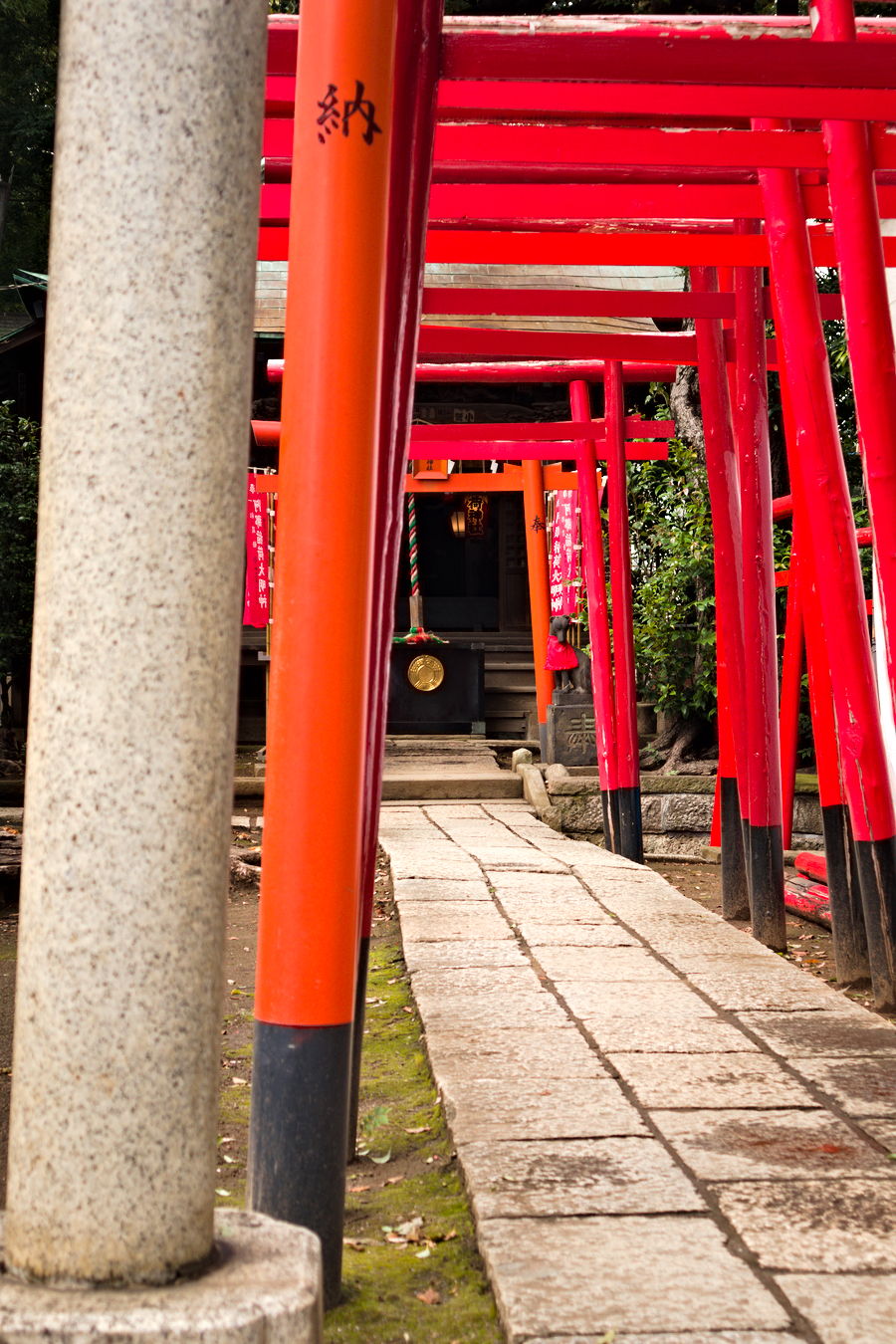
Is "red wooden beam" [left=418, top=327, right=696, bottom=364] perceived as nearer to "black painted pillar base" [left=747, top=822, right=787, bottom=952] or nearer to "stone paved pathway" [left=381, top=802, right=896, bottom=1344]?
"black painted pillar base" [left=747, top=822, right=787, bottom=952]

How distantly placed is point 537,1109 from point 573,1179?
1.38ft

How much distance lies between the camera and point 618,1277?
6.50 ft

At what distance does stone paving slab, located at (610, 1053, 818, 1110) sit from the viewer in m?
2.90

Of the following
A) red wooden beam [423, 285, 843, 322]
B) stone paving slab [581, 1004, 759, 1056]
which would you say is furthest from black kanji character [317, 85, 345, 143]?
red wooden beam [423, 285, 843, 322]

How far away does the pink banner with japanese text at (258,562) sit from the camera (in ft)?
38.3

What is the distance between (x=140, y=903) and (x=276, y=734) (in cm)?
58

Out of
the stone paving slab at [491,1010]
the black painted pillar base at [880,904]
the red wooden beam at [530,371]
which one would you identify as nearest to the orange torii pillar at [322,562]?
the stone paving slab at [491,1010]

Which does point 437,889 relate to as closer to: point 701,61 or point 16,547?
point 701,61

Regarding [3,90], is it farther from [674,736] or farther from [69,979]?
[69,979]

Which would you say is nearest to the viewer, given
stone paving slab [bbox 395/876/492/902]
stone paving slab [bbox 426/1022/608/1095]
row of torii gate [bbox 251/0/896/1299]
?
row of torii gate [bbox 251/0/896/1299]

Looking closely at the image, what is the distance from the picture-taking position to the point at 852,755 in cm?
421

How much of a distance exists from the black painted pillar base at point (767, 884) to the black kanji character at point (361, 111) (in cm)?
398

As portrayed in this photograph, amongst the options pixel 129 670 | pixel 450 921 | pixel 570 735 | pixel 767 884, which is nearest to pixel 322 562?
pixel 129 670

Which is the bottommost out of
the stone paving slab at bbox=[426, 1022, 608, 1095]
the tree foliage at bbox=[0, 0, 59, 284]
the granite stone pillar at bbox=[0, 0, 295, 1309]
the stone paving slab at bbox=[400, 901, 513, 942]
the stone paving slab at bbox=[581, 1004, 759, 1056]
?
the stone paving slab at bbox=[400, 901, 513, 942]
